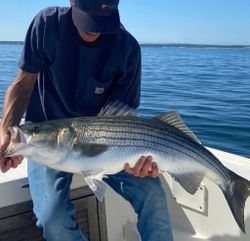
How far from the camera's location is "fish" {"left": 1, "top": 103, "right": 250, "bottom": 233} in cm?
285

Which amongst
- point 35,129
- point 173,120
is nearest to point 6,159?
point 35,129

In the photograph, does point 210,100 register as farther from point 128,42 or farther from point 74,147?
point 74,147

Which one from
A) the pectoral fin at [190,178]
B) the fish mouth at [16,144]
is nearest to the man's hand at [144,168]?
the pectoral fin at [190,178]

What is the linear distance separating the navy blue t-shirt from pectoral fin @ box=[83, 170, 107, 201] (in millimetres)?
751

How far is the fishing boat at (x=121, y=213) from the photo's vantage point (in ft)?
11.1

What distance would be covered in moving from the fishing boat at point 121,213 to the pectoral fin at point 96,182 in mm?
697

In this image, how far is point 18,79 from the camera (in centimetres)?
342

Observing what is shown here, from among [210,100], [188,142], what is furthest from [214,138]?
[188,142]

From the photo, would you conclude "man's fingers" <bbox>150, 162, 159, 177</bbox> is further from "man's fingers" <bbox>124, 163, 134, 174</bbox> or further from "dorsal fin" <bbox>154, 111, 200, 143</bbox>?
"dorsal fin" <bbox>154, 111, 200, 143</bbox>

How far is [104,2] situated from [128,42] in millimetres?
428

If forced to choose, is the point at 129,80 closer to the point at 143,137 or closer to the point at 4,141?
the point at 143,137

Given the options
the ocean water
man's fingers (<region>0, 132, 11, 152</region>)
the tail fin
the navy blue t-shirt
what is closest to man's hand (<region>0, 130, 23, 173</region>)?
man's fingers (<region>0, 132, 11, 152</region>)

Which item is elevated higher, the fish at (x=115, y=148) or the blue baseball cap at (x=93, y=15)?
the blue baseball cap at (x=93, y=15)

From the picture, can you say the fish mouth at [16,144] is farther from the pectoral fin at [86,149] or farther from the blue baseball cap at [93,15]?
the blue baseball cap at [93,15]
